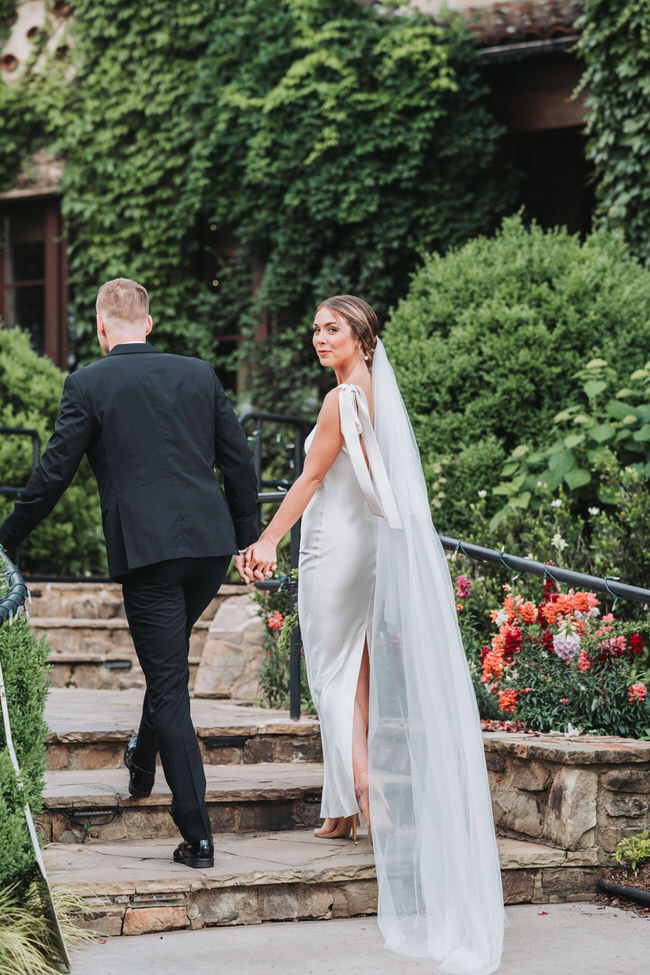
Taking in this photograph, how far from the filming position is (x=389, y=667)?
3.77 m

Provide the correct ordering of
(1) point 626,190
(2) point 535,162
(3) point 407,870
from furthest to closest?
(2) point 535,162 < (1) point 626,190 < (3) point 407,870

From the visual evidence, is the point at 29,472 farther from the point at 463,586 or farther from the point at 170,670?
the point at 170,670

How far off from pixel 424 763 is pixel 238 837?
1057 mm

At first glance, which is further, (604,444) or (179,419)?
(604,444)

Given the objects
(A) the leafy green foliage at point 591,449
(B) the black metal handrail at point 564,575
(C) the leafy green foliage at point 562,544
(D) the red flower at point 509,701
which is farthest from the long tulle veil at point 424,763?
(A) the leafy green foliage at point 591,449

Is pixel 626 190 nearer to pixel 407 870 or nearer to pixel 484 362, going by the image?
pixel 484 362

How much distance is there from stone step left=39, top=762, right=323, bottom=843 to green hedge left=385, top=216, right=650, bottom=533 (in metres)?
2.40

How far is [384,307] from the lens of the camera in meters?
10.4

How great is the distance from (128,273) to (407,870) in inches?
344

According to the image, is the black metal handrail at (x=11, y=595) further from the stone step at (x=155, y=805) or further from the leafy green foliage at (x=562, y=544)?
the leafy green foliage at (x=562, y=544)

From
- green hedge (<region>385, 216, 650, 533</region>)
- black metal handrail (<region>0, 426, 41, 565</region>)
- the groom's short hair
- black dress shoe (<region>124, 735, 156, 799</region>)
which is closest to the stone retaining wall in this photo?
black dress shoe (<region>124, 735, 156, 799</region>)

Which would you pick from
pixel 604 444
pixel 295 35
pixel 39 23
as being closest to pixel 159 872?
pixel 604 444

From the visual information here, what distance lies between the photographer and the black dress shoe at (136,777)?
4.21 m

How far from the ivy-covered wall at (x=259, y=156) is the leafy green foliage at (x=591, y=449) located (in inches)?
147
